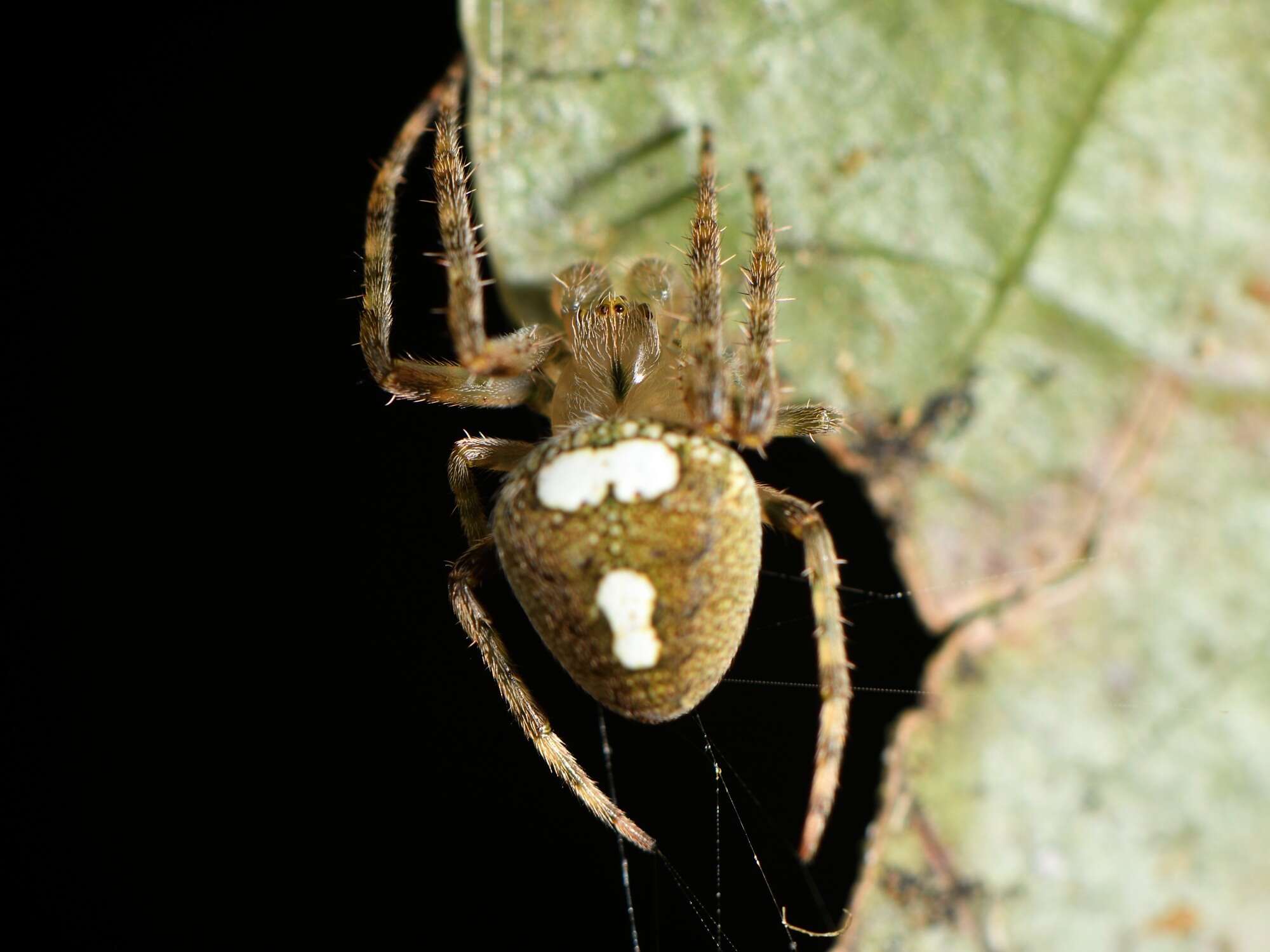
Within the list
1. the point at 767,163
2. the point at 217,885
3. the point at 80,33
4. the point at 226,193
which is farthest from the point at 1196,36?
the point at 217,885

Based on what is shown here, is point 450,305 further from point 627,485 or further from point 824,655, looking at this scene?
point 824,655

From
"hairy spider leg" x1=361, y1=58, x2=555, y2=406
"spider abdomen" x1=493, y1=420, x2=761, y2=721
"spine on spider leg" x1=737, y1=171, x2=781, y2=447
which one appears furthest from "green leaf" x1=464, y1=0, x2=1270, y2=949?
"spider abdomen" x1=493, y1=420, x2=761, y2=721

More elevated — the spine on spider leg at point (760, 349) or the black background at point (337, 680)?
the spine on spider leg at point (760, 349)

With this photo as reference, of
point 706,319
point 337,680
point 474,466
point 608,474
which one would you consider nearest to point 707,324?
point 706,319

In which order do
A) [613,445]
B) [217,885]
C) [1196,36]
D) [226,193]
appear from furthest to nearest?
[217,885] < [226,193] < [1196,36] < [613,445]

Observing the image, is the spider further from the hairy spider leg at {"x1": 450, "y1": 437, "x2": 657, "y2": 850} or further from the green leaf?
the green leaf

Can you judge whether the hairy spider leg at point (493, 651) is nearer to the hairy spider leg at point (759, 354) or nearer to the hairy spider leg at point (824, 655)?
the hairy spider leg at point (824, 655)

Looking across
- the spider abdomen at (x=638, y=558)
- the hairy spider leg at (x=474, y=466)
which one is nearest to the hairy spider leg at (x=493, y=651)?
the hairy spider leg at (x=474, y=466)

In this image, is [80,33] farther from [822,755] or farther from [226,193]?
[822,755]
